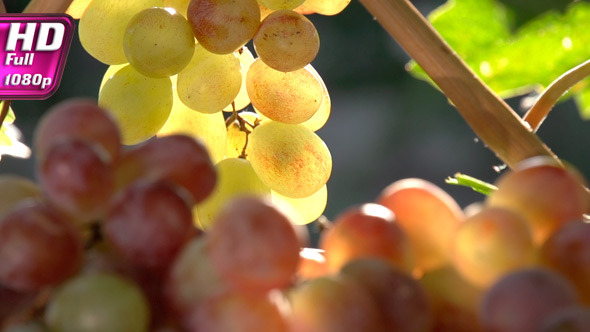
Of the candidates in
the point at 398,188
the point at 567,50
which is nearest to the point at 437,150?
the point at 567,50

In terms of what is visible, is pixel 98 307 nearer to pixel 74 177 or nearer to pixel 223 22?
pixel 74 177

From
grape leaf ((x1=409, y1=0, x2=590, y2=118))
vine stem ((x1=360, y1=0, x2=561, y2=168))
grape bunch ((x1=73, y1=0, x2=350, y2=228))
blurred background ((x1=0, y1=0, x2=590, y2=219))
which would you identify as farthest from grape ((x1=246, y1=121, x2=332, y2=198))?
blurred background ((x1=0, y1=0, x2=590, y2=219))

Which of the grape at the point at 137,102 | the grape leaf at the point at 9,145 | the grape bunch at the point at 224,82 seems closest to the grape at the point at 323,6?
the grape bunch at the point at 224,82

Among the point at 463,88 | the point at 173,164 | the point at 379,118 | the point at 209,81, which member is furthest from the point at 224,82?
the point at 379,118

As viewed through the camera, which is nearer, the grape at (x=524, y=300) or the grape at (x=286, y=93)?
the grape at (x=524, y=300)

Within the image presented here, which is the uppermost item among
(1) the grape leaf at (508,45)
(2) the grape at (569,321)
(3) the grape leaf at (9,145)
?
(2) the grape at (569,321)

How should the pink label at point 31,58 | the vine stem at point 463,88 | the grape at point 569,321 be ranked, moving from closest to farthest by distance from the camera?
the grape at point 569,321
the vine stem at point 463,88
the pink label at point 31,58

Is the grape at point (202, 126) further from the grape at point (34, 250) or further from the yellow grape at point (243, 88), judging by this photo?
the grape at point (34, 250)
